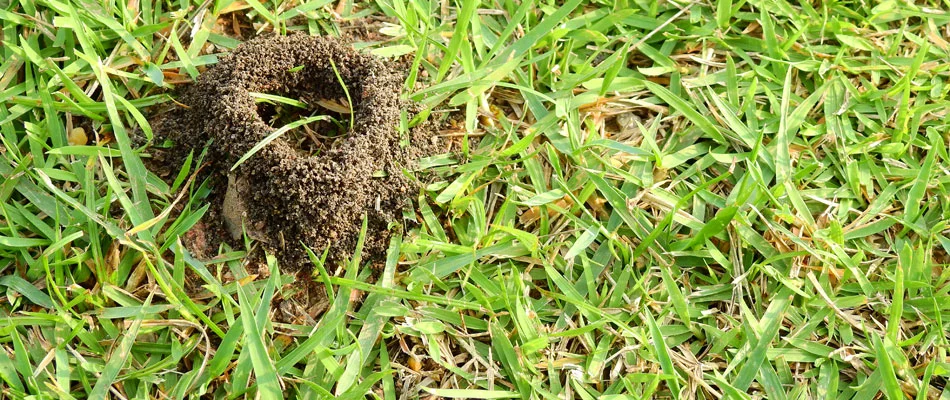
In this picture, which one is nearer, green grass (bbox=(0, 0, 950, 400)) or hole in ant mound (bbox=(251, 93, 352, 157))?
green grass (bbox=(0, 0, 950, 400))

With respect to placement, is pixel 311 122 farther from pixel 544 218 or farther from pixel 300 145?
pixel 544 218

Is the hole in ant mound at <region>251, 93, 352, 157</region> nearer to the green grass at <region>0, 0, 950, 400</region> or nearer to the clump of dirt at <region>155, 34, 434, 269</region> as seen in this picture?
the clump of dirt at <region>155, 34, 434, 269</region>

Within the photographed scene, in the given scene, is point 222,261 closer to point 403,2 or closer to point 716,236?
point 403,2

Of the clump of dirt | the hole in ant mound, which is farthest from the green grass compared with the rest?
the hole in ant mound

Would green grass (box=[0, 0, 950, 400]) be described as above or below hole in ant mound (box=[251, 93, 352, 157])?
below

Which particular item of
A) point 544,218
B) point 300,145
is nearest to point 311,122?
point 300,145

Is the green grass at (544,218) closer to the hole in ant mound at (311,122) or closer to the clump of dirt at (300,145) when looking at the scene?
the clump of dirt at (300,145)

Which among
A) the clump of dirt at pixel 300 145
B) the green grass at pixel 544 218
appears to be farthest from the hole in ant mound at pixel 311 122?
the green grass at pixel 544 218
